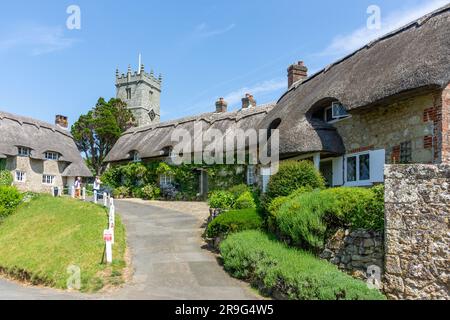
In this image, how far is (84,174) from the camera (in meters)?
35.5

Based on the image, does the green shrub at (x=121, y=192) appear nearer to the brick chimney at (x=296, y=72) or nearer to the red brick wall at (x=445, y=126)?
the brick chimney at (x=296, y=72)

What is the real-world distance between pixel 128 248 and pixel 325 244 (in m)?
6.33

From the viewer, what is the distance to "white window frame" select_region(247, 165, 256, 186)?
74.7 ft

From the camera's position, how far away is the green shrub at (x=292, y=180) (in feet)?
39.7

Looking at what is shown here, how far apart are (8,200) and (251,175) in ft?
41.9

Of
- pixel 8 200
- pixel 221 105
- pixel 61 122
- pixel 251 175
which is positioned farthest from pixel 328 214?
pixel 61 122

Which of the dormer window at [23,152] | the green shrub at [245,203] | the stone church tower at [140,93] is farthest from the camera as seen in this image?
the stone church tower at [140,93]

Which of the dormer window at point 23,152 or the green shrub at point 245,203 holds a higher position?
the dormer window at point 23,152

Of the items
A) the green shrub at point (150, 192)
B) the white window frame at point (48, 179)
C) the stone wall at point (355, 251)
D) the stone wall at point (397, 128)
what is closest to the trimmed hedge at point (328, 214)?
the stone wall at point (355, 251)

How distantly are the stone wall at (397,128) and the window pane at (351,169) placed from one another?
298 millimetres

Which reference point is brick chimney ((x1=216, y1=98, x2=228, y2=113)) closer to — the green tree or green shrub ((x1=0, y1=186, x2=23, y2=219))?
green shrub ((x1=0, y1=186, x2=23, y2=219))

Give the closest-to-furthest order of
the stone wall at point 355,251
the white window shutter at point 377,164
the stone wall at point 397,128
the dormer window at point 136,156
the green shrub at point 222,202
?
the stone wall at point 355,251
the stone wall at point 397,128
the white window shutter at point 377,164
the green shrub at point 222,202
the dormer window at point 136,156

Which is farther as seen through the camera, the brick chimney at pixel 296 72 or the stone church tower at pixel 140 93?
the stone church tower at pixel 140 93

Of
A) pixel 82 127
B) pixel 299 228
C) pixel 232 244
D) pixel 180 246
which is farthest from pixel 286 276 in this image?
pixel 82 127
